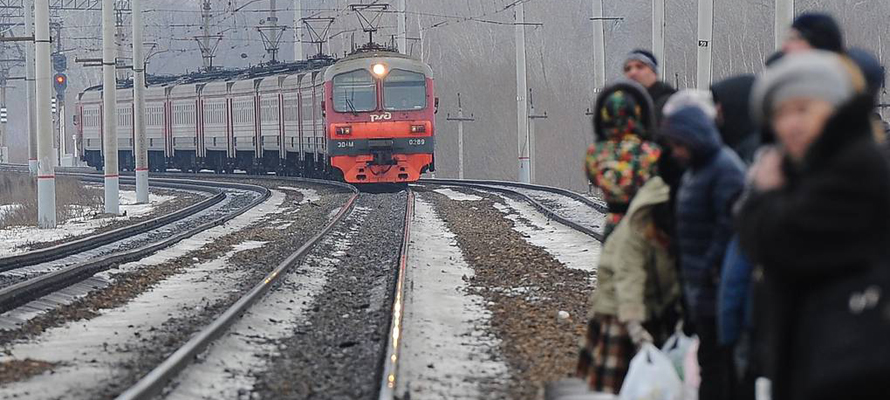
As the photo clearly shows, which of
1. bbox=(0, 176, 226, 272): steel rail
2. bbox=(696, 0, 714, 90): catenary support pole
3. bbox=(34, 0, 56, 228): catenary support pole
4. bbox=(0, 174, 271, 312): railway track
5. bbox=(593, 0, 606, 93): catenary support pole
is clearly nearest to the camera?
bbox=(0, 174, 271, 312): railway track

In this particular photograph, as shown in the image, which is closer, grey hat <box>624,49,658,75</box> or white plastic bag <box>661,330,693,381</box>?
white plastic bag <box>661,330,693,381</box>

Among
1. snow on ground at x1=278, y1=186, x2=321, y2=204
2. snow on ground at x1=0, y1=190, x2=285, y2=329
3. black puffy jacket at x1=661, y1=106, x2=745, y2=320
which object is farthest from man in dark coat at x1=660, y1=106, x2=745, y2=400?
snow on ground at x1=278, y1=186, x2=321, y2=204

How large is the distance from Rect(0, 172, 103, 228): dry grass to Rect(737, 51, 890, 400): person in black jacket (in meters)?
25.0

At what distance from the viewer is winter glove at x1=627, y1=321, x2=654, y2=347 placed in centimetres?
600

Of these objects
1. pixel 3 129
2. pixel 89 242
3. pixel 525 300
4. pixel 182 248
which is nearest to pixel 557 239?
pixel 182 248

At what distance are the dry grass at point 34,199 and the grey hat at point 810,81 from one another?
82.2 feet

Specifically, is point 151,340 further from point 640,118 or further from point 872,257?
point 872,257

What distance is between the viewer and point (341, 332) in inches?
432

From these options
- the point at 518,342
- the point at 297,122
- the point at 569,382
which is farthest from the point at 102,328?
the point at 297,122

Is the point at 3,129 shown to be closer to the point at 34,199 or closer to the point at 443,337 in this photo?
the point at 34,199

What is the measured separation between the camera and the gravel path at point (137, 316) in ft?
29.6

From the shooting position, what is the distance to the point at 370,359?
31.1ft

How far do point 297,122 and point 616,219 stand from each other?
1167 inches

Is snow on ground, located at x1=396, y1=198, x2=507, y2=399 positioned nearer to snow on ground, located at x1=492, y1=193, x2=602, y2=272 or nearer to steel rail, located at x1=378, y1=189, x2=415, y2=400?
Result: steel rail, located at x1=378, y1=189, x2=415, y2=400
